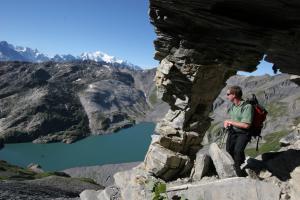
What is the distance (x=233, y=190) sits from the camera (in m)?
15.3

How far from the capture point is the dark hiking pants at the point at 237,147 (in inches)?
637

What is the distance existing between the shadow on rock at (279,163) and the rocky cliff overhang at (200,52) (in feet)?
21.9

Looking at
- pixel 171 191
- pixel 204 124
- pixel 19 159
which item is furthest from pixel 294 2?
pixel 19 159

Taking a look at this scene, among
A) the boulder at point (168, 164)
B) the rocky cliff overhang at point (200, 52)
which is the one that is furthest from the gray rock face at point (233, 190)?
the rocky cliff overhang at point (200, 52)

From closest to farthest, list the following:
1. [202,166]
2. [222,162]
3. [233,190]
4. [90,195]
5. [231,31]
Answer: [233,190]
[222,162]
[202,166]
[231,31]
[90,195]

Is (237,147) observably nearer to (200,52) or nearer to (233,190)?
(233,190)

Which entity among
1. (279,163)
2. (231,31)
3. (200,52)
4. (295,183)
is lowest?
(295,183)

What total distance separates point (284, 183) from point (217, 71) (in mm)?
12295

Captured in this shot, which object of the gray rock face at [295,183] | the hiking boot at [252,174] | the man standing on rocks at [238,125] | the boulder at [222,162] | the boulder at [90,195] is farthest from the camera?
the boulder at [90,195]

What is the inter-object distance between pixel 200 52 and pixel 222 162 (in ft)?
29.9

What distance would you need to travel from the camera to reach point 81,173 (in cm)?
15312

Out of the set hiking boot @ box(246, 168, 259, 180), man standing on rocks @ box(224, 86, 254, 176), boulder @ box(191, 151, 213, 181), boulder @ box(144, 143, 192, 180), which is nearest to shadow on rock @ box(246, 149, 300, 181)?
man standing on rocks @ box(224, 86, 254, 176)

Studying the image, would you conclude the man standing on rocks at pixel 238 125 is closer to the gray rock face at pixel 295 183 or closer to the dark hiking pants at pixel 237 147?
the dark hiking pants at pixel 237 147

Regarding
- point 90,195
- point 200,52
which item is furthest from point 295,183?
point 90,195
